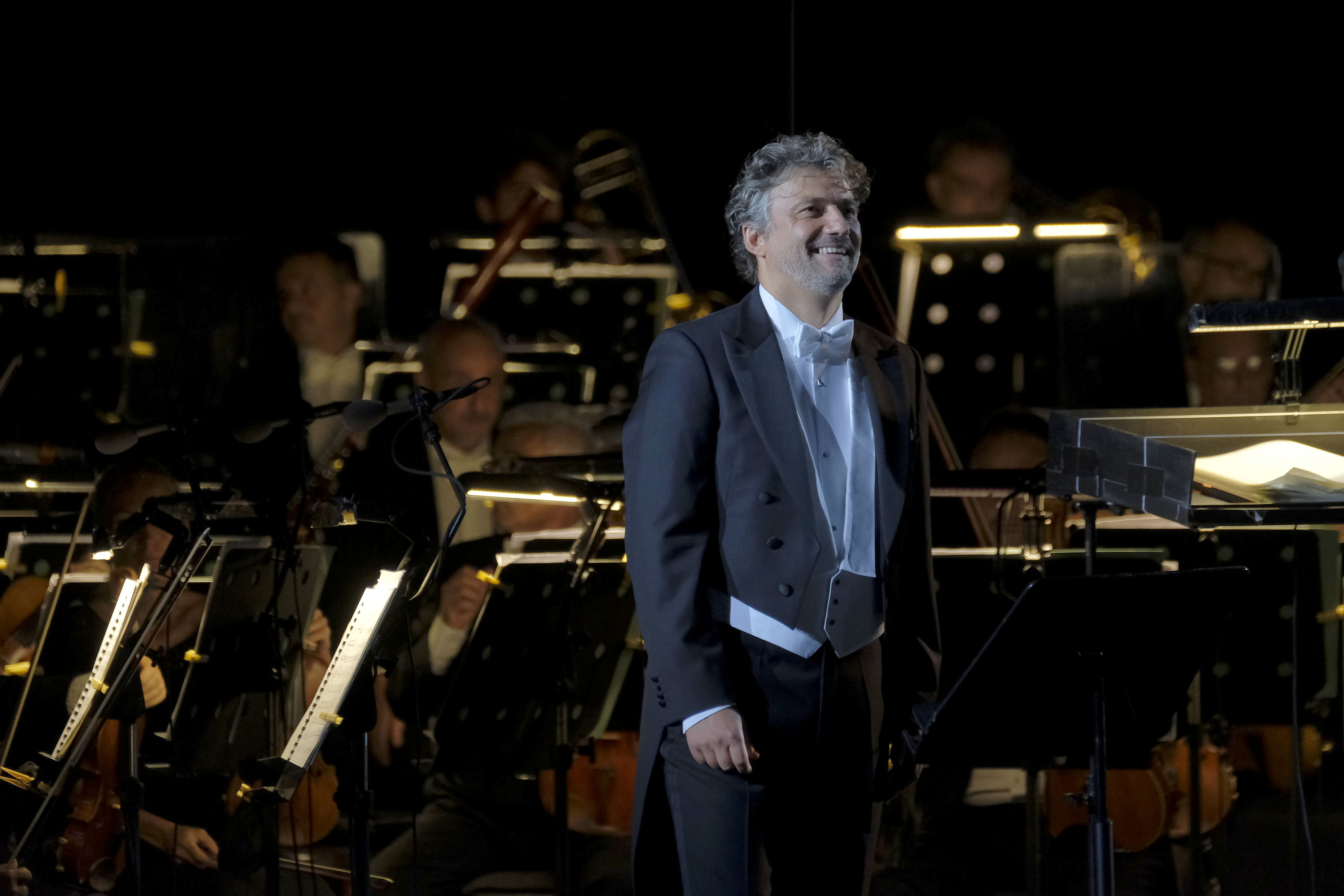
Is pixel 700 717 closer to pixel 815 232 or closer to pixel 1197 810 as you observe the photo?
pixel 815 232

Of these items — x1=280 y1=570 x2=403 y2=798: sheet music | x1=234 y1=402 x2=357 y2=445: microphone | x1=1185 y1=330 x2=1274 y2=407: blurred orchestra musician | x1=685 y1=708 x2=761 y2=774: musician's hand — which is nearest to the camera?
x1=685 y1=708 x2=761 y2=774: musician's hand

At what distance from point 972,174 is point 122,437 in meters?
2.35

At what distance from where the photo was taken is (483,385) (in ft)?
8.30

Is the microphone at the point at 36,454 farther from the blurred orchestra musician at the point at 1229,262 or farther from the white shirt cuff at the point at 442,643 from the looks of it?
the blurred orchestra musician at the point at 1229,262

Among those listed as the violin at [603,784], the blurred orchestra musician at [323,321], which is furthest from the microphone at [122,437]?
the violin at [603,784]

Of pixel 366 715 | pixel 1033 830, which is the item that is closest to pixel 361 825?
pixel 366 715

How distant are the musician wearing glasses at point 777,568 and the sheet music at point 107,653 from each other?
1587 millimetres

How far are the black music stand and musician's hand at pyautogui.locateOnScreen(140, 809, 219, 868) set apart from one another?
245cm

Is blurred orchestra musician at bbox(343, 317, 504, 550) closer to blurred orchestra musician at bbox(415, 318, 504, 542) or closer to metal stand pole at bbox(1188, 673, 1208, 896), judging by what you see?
blurred orchestra musician at bbox(415, 318, 504, 542)

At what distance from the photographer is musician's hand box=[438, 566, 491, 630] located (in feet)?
11.7

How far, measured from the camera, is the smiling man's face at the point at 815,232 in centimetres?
180

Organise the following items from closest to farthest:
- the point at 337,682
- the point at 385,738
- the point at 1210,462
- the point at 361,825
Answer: the point at 1210,462, the point at 337,682, the point at 361,825, the point at 385,738

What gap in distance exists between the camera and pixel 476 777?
3572 mm

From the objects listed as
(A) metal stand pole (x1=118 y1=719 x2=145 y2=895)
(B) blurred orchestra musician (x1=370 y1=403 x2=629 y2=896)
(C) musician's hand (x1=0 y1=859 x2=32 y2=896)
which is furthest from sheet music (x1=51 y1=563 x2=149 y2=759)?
(B) blurred orchestra musician (x1=370 y1=403 x2=629 y2=896)
